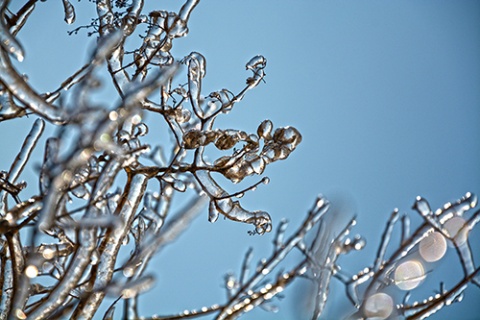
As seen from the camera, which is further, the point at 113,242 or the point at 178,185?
the point at 178,185

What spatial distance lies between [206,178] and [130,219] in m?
0.20

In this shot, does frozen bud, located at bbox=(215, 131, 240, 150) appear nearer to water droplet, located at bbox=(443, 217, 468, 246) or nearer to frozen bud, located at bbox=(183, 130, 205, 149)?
frozen bud, located at bbox=(183, 130, 205, 149)

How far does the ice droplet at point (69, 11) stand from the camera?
1.25m

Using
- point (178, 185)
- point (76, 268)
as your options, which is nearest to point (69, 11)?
point (178, 185)

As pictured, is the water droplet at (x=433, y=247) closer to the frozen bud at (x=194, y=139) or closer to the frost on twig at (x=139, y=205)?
the frost on twig at (x=139, y=205)

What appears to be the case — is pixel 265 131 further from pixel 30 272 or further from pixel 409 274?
pixel 30 272

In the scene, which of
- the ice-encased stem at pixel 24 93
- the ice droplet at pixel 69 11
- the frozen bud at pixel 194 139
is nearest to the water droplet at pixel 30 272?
the ice-encased stem at pixel 24 93

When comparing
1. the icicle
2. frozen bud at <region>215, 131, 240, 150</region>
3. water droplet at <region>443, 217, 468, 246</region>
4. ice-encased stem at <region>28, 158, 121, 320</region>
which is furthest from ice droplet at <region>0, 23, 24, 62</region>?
water droplet at <region>443, 217, 468, 246</region>

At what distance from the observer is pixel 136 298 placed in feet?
2.48

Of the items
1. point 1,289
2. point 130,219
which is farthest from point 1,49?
point 1,289

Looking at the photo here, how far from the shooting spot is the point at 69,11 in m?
1.26

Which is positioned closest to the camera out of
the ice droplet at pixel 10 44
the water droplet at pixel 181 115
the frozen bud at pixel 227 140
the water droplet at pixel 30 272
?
the water droplet at pixel 30 272

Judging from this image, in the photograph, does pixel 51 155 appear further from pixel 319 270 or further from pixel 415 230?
pixel 415 230

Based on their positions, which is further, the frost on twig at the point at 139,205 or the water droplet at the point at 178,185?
the water droplet at the point at 178,185
